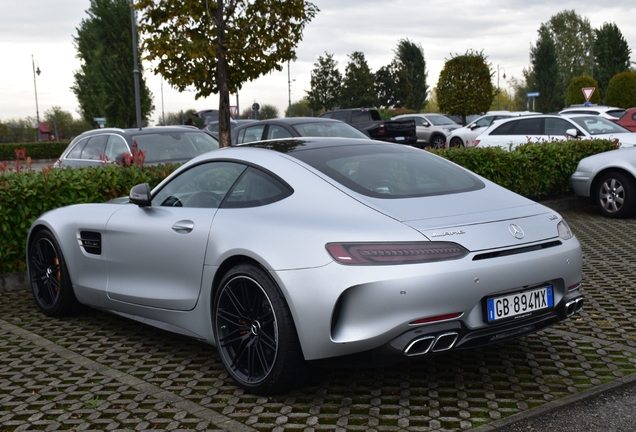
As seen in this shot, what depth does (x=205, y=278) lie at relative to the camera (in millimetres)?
4531

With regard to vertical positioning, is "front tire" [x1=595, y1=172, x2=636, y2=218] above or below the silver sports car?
below

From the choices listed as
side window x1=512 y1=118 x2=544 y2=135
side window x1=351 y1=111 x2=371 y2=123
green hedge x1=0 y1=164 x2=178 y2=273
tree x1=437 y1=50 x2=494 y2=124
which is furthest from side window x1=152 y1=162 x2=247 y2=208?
tree x1=437 y1=50 x2=494 y2=124

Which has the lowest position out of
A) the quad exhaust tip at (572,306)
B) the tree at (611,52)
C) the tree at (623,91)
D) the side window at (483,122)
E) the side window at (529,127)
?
the quad exhaust tip at (572,306)

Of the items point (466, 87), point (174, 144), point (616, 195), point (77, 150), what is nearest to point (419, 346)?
point (616, 195)

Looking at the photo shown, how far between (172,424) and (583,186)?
928 centimetres

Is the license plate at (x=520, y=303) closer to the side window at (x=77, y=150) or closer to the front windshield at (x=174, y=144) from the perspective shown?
the front windshield at (x=174, y=144)

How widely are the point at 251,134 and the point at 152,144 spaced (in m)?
2.90

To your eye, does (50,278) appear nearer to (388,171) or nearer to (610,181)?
(388,171)

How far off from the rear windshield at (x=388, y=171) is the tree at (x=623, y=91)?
4008cm

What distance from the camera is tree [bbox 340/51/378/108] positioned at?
194 feet

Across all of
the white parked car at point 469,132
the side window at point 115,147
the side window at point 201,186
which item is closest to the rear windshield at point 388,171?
the side window at point 201,186

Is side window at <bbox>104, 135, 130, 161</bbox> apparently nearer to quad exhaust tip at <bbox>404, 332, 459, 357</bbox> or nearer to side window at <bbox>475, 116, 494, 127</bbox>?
quad exhaust tip at <bbox>404, 332, 459, 357</bbox>

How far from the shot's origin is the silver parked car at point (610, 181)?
36.1 feet

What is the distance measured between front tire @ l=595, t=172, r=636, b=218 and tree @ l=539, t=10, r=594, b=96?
295 feet
